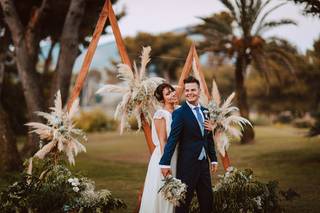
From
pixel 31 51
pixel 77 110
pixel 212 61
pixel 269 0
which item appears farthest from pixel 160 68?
pixel 77 110

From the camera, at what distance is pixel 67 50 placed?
12742 millimetres

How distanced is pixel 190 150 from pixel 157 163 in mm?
802

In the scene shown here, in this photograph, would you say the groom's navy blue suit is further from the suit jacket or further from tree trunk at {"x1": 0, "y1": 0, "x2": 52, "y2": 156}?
tree trunk at {"x1": 0, "y1": 0, "x2": 52, "y2": 156}

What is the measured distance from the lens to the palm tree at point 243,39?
21750 mm

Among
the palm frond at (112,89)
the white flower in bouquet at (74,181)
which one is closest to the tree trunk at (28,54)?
the palm frond at (112,89)

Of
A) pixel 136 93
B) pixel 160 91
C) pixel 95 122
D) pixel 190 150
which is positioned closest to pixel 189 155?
pixel 190 150

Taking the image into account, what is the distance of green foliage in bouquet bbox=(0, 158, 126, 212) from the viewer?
611 centimetres

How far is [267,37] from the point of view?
2234cm

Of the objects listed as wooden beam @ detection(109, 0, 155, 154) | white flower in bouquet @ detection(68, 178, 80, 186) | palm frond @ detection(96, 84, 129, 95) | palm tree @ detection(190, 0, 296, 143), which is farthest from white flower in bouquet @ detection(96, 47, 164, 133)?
palm tree @ detection(190, 0, 296, 143)

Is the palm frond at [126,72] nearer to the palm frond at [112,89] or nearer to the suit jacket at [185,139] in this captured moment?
the palm frond at [112,89]

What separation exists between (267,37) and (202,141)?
57.9ft

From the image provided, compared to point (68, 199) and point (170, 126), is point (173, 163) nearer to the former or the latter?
point (170, 126)

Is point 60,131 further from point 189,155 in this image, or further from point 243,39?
point 243,39

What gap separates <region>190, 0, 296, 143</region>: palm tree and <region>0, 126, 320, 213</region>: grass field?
11.8ft
